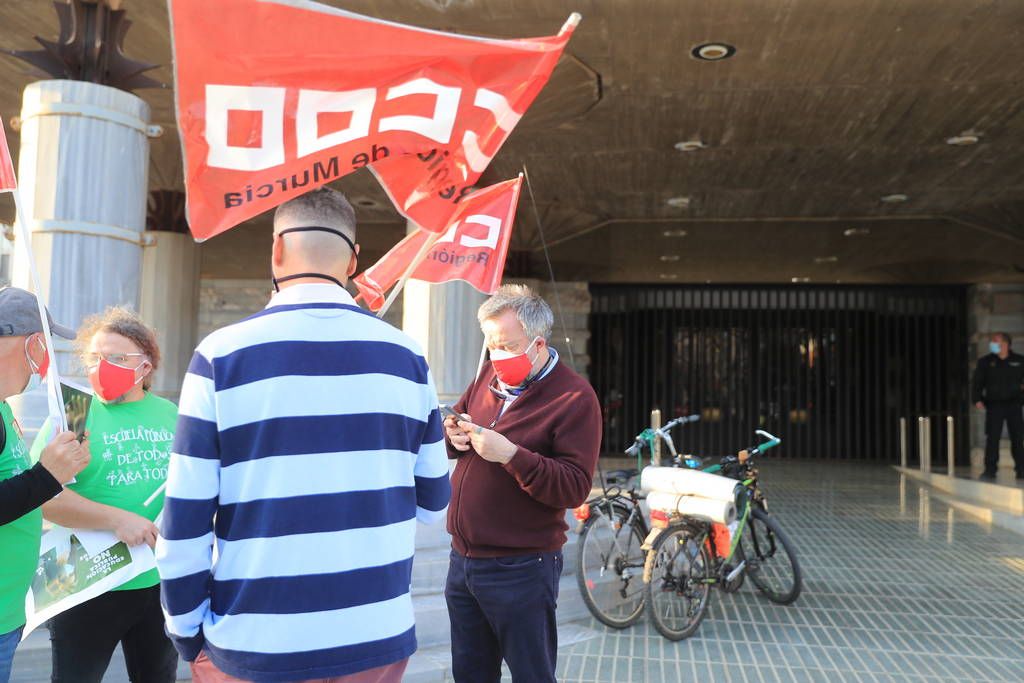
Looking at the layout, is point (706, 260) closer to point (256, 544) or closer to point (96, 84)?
point (96, 84)

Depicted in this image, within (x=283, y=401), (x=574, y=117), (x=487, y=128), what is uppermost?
(x=574, y=117)

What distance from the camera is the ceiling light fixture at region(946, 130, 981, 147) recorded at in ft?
29.2

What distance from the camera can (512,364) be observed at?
286 cm

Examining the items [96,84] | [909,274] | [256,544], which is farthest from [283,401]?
[909,274]

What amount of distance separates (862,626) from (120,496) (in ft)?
15.2

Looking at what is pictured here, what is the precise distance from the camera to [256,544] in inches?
60.4

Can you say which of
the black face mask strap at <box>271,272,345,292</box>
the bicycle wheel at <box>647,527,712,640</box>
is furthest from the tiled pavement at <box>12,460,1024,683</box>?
the black face mask strap at <box>271,272,345,292</box>

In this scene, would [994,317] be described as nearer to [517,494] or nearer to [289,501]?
[517,494]

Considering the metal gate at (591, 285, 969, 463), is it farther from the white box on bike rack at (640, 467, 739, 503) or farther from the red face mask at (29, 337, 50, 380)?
the red face mask at (29, 337, 50, 380)

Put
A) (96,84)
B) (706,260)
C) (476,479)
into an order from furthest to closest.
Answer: (706,260)
(96,84)
(476,479)

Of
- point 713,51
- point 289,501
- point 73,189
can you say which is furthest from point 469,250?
point 713,51

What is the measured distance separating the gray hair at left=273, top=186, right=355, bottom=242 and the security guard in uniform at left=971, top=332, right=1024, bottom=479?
1182 cm

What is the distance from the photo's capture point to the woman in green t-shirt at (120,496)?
2.41 meters

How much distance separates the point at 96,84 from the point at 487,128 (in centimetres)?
376
